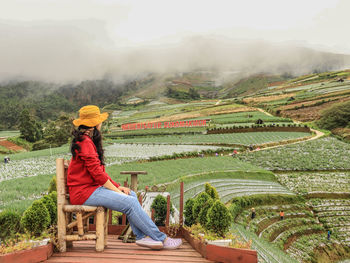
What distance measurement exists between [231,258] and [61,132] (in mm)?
65372

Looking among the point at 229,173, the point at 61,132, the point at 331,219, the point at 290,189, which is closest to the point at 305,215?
the point at 331,219

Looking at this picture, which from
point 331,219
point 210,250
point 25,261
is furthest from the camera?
point 331,219

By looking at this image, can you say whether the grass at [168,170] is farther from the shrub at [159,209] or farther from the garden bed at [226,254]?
the garden bed at [226,254]

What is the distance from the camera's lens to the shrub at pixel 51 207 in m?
4.22

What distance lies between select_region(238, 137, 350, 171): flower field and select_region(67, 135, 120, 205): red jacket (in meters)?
27.1

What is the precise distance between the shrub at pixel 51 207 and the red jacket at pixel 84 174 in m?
0.57

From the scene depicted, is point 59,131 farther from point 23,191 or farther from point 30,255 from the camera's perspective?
point 30,255

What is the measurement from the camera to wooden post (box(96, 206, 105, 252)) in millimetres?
3871

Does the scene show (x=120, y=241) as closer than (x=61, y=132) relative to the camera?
Yes

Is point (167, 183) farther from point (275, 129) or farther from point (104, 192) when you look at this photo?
point (275, 129)

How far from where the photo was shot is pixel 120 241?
15.7 ft

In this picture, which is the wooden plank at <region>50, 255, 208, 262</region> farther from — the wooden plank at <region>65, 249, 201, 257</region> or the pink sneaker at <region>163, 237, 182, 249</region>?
the pink sneaker at <region>163, 237, 182, 249</region>

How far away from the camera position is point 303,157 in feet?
102

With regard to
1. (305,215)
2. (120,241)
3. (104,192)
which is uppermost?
(104,192)
